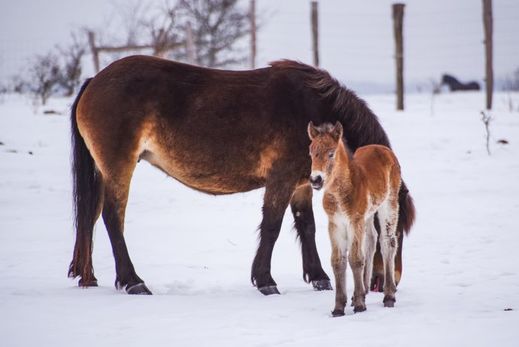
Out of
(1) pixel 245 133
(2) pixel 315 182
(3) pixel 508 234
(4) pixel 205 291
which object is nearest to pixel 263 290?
(4) pixel 205 291

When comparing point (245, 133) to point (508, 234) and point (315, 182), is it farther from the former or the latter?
point (508, 234)

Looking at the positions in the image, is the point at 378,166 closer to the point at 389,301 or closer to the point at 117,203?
the point at 389,301

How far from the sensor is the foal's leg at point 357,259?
5.08 m

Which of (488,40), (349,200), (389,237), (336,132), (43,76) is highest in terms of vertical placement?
(488,40)

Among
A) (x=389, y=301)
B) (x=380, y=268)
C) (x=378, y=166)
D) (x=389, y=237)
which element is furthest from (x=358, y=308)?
(x=378, y=166)

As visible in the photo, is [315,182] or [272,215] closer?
[315,182]

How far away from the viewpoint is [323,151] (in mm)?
4855

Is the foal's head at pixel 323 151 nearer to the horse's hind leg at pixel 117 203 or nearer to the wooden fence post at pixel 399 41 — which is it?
the horse's hind leg at pixel 117 203

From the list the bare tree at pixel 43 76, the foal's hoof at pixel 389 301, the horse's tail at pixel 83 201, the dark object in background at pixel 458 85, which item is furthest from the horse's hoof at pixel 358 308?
the dark object in background at pixel 458 85

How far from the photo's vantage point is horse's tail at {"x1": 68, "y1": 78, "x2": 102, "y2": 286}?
612cm

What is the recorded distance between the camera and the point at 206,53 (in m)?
26.1

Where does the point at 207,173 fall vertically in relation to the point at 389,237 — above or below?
above

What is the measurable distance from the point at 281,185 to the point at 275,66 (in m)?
1.12

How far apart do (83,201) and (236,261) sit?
2.12m
